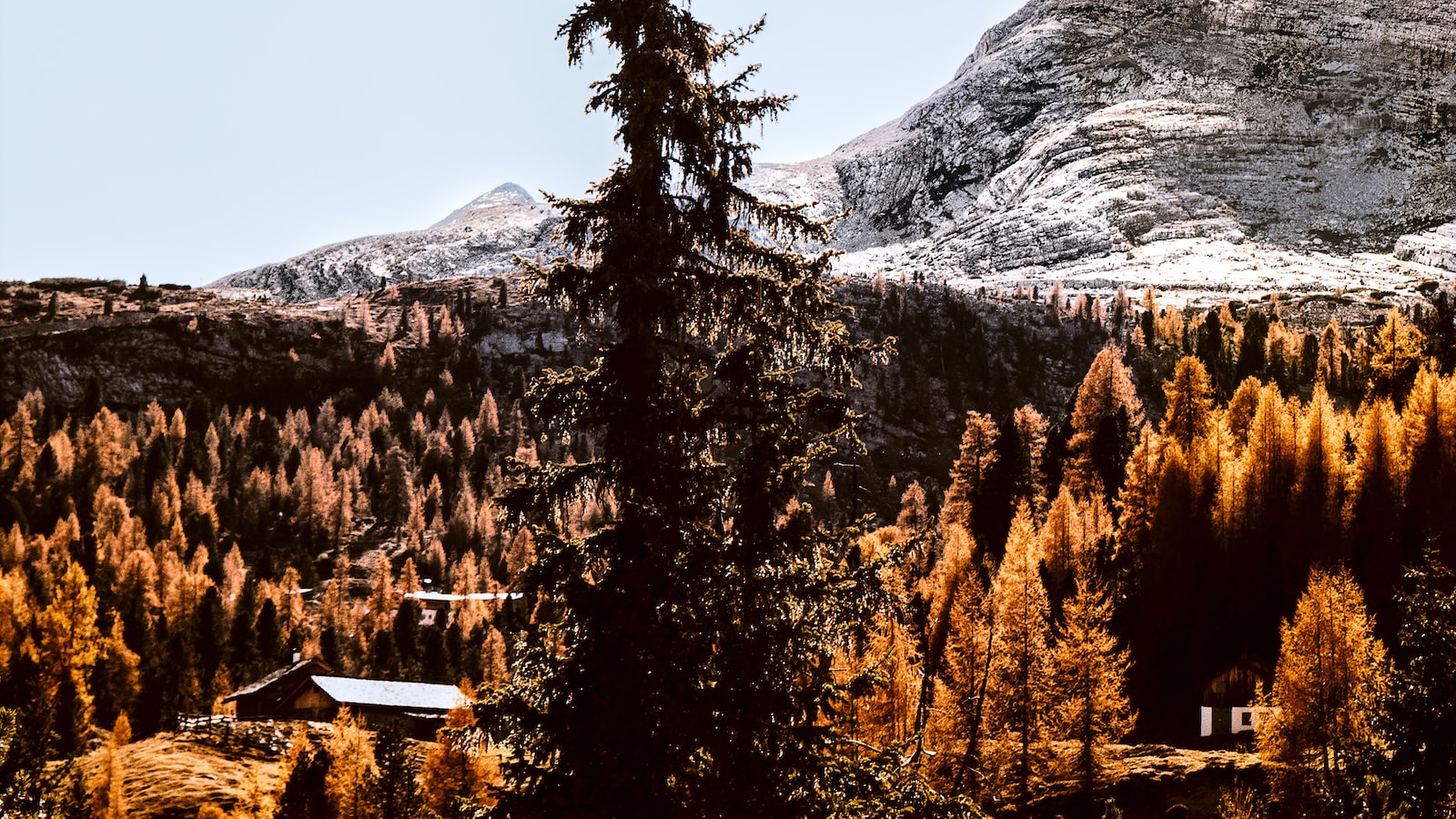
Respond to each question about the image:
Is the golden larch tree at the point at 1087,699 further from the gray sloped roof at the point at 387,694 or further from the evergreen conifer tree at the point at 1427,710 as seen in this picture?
the gray sloped roof at the point at 387,694

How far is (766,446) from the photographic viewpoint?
517 inches

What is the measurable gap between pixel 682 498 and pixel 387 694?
8282 centimetres

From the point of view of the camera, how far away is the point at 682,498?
13312mm

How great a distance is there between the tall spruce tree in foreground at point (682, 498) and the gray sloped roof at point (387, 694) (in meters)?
75.7

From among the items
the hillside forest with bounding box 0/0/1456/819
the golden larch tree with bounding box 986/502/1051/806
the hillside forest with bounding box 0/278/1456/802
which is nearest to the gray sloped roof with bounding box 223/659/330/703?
the hillside forest with bounding box 0/0/1456/819

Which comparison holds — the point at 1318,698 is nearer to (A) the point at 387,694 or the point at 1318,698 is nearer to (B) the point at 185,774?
(B) the point at 185,774

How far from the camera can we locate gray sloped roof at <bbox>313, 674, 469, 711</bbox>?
85188mm

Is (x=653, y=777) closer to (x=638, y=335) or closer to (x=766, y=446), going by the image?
(x=766, y=446)

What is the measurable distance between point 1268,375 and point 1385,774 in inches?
6812

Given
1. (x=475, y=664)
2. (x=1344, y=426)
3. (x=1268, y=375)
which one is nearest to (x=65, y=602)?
(x=475, y=664)

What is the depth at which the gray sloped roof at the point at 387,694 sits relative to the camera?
8519cm

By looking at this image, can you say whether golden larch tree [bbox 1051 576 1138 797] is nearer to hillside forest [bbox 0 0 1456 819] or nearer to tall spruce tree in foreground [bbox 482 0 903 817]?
hillside forest [bbox 0 0 1456 819]

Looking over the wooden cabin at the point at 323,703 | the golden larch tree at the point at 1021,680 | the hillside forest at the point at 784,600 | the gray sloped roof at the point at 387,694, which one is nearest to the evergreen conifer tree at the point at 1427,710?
the hillside forest at the point at 784,600

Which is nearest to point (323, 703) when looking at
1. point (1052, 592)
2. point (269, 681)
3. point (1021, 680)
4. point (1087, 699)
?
point (269, 681)
